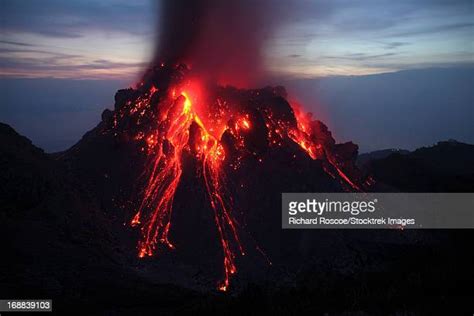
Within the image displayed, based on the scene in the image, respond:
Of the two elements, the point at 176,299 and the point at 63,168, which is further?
the point at 63,168

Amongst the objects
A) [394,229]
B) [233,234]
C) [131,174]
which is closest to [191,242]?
[233,234]

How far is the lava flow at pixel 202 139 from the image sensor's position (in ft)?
143

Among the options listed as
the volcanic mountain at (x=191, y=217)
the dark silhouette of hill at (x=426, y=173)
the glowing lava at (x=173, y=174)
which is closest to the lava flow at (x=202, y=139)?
the glowing lava at (x=173, y=174)

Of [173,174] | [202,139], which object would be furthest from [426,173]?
Answer: [173,174]

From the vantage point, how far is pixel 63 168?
4550 centimetres

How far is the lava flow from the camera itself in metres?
43.6

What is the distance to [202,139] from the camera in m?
47.9

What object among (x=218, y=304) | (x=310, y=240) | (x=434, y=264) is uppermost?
(x=310, y=240)

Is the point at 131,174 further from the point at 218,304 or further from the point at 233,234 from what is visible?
the point at 218,304

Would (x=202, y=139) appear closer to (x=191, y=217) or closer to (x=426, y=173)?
(x=191, y=217)

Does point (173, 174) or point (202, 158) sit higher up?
point (202, 158)

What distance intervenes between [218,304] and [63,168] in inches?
940

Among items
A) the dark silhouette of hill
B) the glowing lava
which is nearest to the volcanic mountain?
the glowing lava

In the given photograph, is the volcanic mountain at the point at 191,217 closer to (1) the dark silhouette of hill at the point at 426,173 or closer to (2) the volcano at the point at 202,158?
(2) the volcano at the point at 202,158
